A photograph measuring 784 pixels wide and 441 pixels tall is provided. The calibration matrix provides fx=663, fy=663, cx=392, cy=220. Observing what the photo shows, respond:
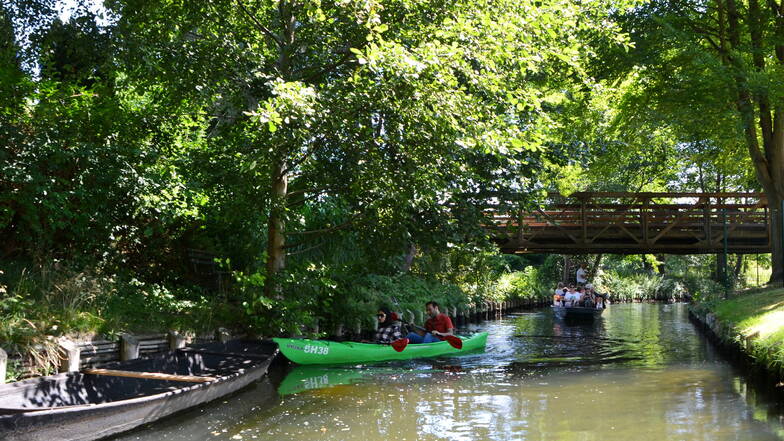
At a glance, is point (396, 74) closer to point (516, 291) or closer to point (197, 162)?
point (197, 162)

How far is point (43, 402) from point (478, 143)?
6422 millimetres

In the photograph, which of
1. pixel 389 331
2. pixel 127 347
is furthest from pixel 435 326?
pixel 127 347

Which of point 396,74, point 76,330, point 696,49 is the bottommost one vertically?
point 76,330

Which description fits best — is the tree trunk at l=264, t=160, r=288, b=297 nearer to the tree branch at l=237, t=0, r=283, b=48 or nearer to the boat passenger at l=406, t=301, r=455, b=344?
the tree branch at l=237, t=0, r=283, b=48

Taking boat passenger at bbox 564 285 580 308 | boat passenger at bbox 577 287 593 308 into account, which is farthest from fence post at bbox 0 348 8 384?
boat passenger at bbox 564 285 580 308

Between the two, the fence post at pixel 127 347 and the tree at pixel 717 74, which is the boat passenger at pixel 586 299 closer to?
the tree at pixel 717 74

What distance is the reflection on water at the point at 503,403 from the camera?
7297 millimetres

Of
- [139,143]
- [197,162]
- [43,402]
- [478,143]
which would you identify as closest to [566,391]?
[478,143]

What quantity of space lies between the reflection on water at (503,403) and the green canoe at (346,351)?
0.80 feet

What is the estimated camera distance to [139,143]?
1219cm

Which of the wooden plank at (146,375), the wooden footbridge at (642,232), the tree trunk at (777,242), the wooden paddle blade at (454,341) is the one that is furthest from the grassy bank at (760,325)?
the wooden plank at (146,375)

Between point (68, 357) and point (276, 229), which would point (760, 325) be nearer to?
point (276, 229)

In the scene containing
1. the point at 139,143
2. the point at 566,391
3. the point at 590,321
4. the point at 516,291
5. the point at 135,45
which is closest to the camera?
the point at 566,391

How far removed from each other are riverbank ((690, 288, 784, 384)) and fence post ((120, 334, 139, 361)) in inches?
341
